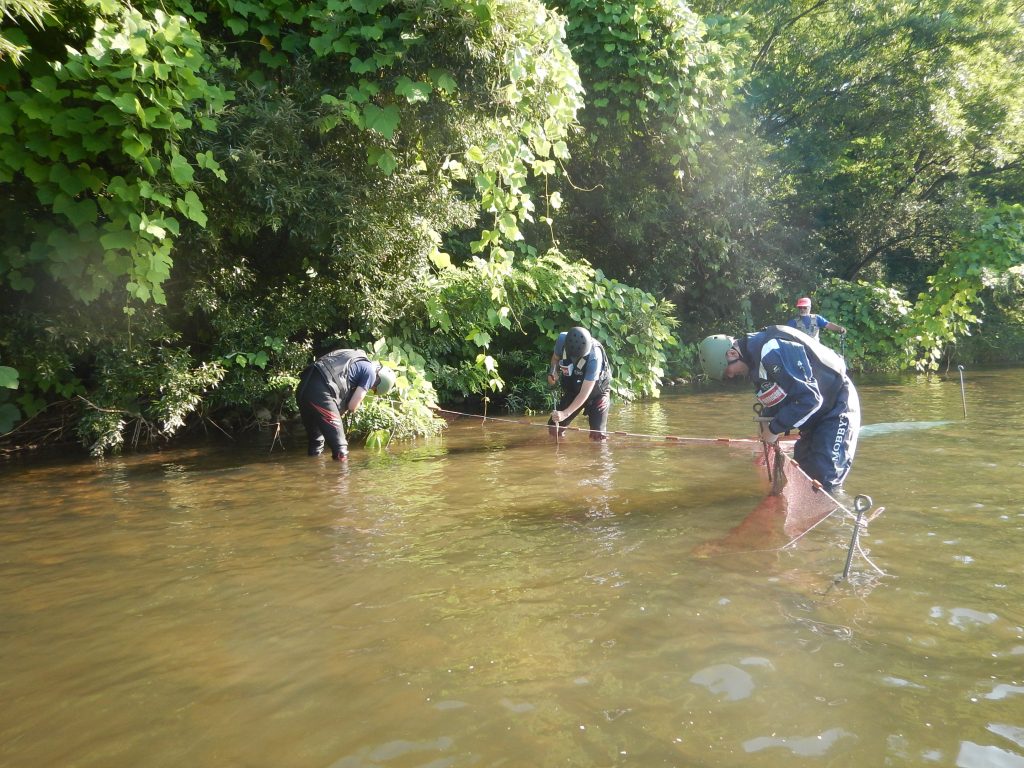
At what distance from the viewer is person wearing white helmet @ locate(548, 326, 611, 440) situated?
8117 mm

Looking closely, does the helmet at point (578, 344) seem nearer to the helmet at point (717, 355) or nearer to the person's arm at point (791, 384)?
the helmet at point (717, 355)

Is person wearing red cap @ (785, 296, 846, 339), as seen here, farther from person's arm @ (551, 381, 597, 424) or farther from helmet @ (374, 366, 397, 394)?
helmet @ (374, 366, 397, 394)

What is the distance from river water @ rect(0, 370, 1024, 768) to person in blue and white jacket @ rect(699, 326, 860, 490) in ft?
1.67

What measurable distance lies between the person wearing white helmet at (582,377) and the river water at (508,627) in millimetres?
1774

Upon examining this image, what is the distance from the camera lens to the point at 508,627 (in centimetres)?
339

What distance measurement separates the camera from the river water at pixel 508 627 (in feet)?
8.15

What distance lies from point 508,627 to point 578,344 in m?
5.10

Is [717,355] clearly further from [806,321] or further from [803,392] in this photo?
Answer: [806,321]

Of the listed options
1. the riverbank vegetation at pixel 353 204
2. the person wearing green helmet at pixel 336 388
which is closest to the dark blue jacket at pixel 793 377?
the riverbank vegetation at pixel 353 204

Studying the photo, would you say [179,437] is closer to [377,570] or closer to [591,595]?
[377,570]

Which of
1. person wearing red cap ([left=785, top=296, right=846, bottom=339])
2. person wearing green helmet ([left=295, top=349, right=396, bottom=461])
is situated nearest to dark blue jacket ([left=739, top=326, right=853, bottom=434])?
person wearing green helmet ([left=295, top=349, right=396, bottom=461])

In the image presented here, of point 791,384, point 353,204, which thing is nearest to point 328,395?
point 353,204

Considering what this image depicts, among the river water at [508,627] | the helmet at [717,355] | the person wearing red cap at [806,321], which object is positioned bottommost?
the river water at [508,627]

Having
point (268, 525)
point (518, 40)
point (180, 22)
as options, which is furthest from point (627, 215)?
point (268, 525)
